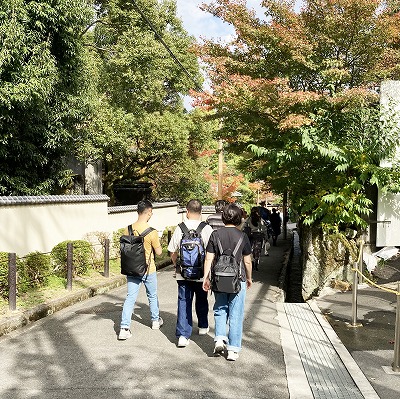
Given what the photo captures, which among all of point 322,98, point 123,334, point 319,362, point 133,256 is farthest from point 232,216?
point 322,98

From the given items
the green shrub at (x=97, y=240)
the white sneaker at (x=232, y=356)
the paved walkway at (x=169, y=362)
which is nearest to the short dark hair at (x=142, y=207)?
the paved walkway at (x=169, y=362)

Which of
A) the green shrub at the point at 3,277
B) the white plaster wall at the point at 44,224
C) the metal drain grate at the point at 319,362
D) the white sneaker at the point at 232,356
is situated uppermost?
the white plaster wall at the point at 44,224

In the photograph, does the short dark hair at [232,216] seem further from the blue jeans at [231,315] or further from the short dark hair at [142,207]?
the short dark hair at [142,207]

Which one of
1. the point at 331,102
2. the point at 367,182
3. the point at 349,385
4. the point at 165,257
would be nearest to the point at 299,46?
the point at 331,102

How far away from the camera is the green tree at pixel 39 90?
421 inches

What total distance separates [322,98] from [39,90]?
702 centimetres

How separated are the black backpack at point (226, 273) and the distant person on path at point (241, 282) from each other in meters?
0.05

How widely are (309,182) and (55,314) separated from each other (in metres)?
5.93

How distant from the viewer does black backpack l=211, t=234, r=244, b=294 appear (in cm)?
479

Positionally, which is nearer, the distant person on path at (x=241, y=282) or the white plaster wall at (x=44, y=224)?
the distant person on path at (x=241, y=282)

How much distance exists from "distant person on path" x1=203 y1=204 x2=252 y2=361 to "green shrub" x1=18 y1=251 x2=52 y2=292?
4.56 metres

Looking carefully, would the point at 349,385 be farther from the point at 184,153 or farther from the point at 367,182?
the point at 184,153

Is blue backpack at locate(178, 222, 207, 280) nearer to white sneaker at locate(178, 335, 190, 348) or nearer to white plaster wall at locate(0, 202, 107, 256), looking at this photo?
white sneaker at locate(178, 335, 190, 348)

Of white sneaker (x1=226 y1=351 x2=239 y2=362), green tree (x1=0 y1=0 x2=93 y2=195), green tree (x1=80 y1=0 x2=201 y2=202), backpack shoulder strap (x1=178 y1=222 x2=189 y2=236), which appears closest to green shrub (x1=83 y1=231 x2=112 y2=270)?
green tree (x1=0 y1=0 x2=93 y2=195)
